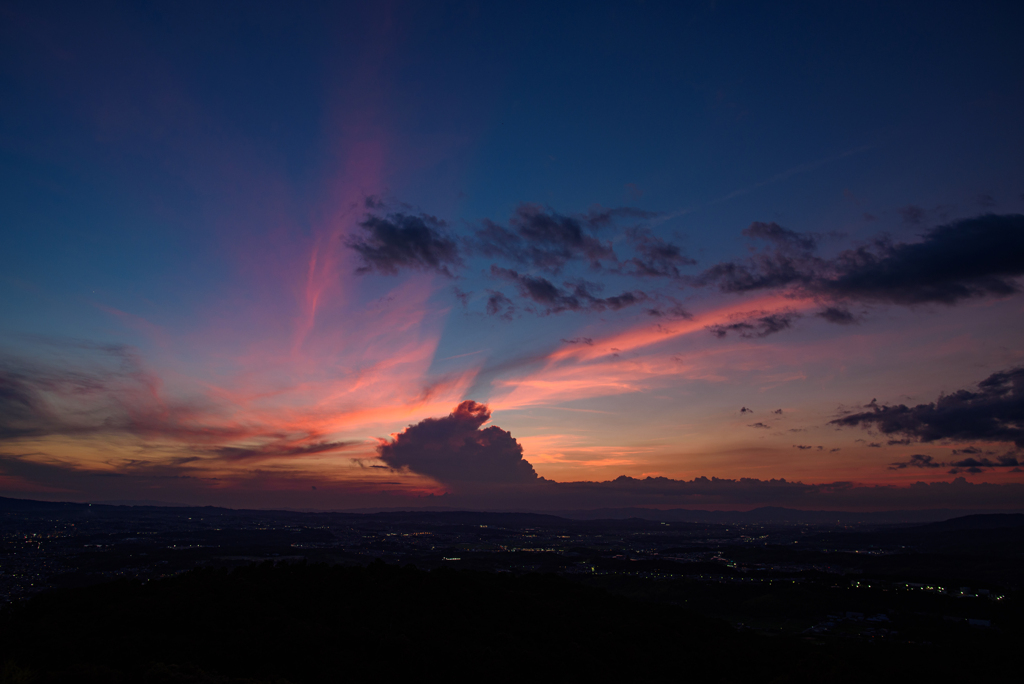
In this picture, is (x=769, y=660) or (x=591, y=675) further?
(x=769, y=660)

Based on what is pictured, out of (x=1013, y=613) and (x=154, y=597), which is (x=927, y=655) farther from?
(x=154, y=597)

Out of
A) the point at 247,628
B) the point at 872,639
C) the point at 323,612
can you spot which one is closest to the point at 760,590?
the point at 872,639

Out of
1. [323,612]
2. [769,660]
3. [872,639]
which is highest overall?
[323,612]

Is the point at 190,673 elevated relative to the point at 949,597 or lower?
elevated

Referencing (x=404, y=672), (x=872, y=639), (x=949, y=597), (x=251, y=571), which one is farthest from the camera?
(x=949, y=597)

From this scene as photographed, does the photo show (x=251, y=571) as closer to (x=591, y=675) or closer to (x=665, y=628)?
(x=591, y=675)

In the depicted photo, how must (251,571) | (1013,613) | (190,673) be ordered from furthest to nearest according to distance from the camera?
1. (1013,613)
2. (251,571)
3. (190,673)
